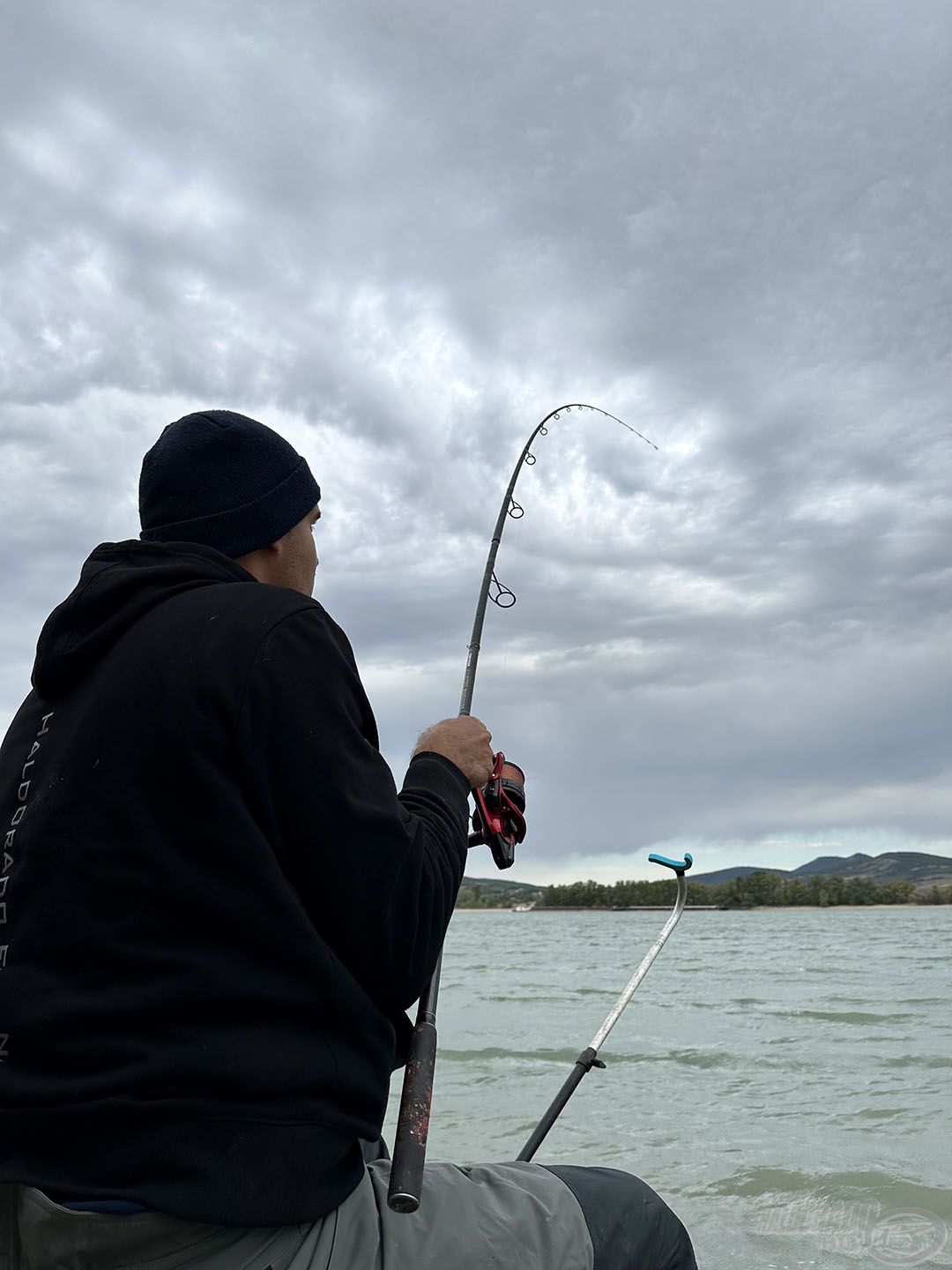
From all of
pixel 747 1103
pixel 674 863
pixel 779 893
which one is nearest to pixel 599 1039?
pixel 674 863

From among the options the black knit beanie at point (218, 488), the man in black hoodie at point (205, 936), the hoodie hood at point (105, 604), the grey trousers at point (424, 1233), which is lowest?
the grey trousers at point (424, 1233)

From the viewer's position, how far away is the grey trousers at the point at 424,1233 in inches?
56.5

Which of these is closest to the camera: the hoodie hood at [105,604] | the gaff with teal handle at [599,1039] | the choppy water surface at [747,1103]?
the hoodie hood at [105,604]

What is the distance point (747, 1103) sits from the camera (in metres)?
7.49

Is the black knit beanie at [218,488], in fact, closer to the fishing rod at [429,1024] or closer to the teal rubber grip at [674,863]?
the fishing rod at [429,1024]

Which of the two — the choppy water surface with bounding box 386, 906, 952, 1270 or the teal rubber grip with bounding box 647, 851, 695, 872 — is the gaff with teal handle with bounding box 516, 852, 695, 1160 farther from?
the choppy water surface with bounding box 386, 906, 952, 1270

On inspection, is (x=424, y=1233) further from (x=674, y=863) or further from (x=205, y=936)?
(x=674, y=863)

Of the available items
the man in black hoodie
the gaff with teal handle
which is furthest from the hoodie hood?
the gaff with teal handle

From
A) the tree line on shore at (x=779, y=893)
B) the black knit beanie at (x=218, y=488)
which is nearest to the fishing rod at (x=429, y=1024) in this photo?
the black knit beanie at (x=218, y=488)

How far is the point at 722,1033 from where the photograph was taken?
1124cm

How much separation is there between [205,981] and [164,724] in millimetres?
341

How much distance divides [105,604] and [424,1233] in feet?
3.46

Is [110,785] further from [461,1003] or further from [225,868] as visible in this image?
[461,1003]

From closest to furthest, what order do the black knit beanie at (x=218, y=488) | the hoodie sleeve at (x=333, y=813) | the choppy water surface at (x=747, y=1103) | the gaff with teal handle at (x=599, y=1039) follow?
the hoodie sleeve at (x=333, y=813) → the black knit beanie at (x=218, y=488) → the gaff with teal handle at (x=599, y=1039) → the choppy water surface at (x=747, y=1103)
